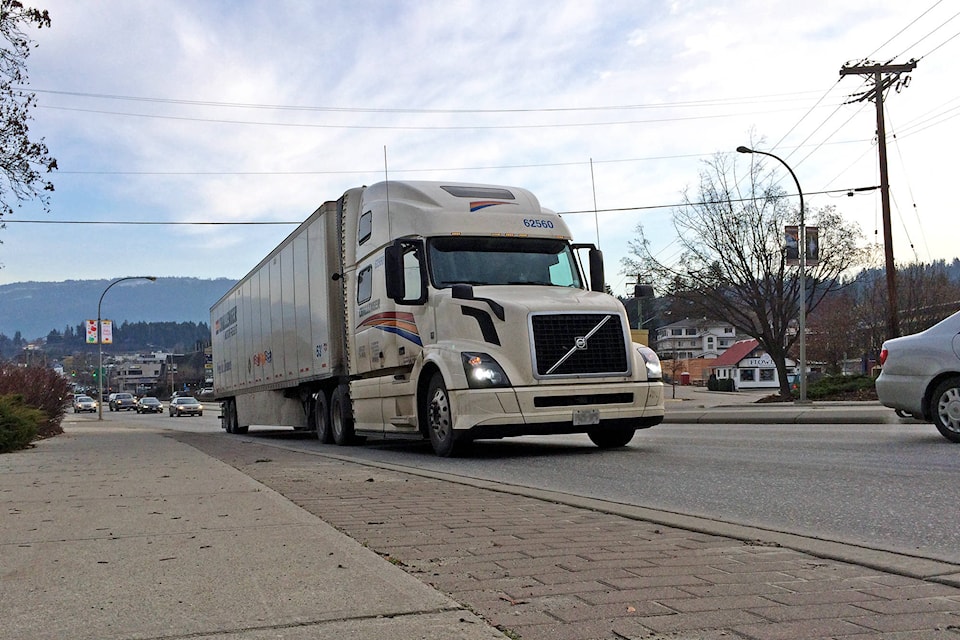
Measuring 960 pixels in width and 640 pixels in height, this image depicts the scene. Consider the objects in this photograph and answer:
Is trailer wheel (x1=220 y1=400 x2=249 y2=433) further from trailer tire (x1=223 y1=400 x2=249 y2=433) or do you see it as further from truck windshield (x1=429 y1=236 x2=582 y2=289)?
truck windshield (x1=429 y1=236 x2=582 y2=289)

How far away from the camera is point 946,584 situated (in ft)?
12.5

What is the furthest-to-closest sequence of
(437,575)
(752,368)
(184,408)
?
(752,368) → (184,408) → (437,575)

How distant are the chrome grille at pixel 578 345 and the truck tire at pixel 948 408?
142 inches

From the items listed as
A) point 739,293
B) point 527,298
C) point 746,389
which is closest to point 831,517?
point 527,298

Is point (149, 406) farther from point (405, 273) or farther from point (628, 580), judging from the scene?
point (628, 580)

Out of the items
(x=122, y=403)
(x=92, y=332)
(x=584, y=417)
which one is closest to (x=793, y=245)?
(x=584, y=417)

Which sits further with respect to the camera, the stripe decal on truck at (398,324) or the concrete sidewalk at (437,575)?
the stripe decal on truck at (398,324)

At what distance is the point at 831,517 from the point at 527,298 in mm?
5929

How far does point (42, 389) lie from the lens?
22.9 meters

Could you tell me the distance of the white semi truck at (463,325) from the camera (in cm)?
1102

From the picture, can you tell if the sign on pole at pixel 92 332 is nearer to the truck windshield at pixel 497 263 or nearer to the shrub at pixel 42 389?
the shrub at pixel 42 389

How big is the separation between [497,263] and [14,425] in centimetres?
833

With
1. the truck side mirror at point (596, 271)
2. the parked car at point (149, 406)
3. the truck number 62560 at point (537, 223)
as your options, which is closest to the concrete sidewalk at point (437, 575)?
the truck number 62560 at point (537, 223)

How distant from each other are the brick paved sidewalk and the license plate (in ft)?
15.4
